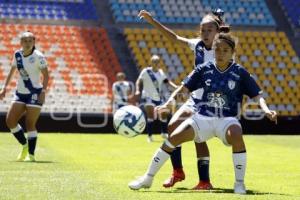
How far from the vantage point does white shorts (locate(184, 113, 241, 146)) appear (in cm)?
859

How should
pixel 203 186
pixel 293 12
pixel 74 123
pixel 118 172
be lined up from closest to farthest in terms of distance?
pixel 203 186 < pixel 118 172 < pixel 74 123 < pixel 293 12

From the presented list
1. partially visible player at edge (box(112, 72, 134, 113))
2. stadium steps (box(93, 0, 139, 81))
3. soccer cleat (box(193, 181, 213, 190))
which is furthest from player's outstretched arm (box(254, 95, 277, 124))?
stadium steps (box(93, 0, 139, 81))

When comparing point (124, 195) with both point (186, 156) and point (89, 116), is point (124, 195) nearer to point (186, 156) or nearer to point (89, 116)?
point (186, 156)

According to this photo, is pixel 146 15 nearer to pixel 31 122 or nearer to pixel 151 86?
pixel 31 122

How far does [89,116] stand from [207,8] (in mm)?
9622

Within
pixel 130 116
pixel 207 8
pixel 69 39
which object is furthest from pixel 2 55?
pixel 130 116

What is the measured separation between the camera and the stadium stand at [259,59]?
95.2ft

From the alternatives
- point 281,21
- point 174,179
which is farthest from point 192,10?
point 174,179

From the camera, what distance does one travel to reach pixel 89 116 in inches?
973

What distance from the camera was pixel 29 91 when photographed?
43.2 feet

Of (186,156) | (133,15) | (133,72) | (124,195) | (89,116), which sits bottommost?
(124,195)

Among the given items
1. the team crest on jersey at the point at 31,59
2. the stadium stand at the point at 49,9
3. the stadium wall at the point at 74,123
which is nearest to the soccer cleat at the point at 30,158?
the team crest on jersey at the point at 31,59

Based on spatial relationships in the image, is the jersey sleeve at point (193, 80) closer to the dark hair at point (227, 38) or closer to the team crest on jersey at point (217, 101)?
the team crest on jersey at point (217, 101)

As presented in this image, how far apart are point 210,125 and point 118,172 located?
279cm
